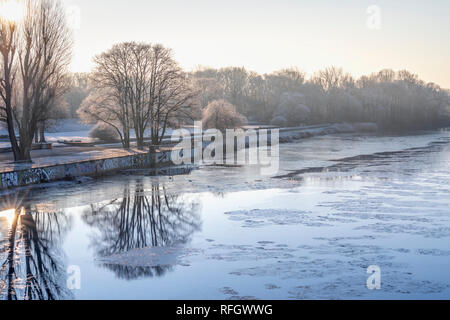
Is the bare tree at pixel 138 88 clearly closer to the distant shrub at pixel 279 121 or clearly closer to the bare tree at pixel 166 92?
the bare tree at pixel 166 92

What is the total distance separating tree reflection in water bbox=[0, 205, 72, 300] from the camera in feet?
41.5

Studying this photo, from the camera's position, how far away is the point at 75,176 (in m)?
34.3

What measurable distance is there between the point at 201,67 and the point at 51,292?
515 ft

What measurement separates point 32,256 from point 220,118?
208 ft

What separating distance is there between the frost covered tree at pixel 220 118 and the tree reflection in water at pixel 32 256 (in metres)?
56.0

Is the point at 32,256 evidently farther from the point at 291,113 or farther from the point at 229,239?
the point at 291,113

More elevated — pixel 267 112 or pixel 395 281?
pixel 267 112

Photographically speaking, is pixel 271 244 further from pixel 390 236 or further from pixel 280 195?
pixel 280 195

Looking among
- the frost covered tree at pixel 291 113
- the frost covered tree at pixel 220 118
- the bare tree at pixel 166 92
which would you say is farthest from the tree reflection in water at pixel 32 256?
the frost covered tree at pixel 291 113

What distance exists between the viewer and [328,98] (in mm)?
139500

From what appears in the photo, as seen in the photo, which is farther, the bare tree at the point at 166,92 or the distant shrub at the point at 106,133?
the distant shrub at the point at 106,133

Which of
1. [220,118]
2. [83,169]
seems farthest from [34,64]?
[220,118]

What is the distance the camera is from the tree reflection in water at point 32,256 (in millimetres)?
12648
